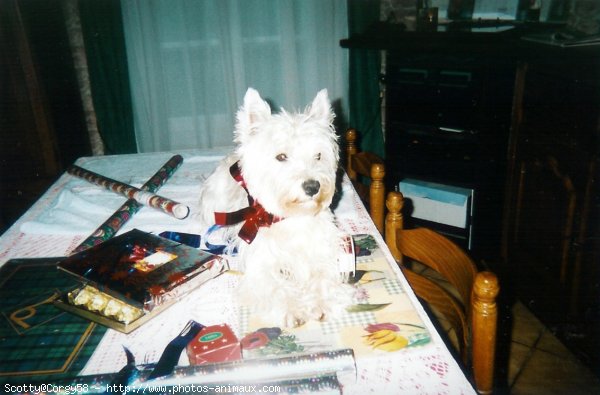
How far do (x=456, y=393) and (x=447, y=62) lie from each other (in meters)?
2.90

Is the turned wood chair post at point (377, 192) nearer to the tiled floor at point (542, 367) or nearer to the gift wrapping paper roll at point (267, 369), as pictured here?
the gift wrapping paper roll at point (267, 369)

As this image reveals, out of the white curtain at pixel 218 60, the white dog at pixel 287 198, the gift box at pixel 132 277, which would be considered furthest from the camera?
the white curtain at pixel 218 60

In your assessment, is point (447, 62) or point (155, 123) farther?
point (155, 123)

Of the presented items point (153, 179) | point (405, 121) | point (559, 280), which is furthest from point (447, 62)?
point (153, 179)

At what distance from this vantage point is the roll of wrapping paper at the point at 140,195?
74.2 inches

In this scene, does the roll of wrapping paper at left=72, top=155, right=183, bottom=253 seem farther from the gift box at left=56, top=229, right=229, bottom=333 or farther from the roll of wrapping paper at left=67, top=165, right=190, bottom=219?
the gift box at left=56, top=229, right=229, bottom=333

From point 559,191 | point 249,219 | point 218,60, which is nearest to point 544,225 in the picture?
point 559,191

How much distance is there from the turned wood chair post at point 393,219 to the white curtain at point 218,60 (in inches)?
109

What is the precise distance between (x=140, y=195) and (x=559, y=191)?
2.42 metres

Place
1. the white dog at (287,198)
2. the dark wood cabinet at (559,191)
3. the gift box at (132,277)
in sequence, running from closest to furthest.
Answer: the gift box at (132,277), the white dog at (287,198), the dark wood cabinet at (559,191)

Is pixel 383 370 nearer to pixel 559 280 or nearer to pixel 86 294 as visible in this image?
pixel 86 294

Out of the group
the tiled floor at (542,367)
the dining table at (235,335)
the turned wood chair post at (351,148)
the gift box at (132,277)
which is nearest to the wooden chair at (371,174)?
the turned wood chair post at (351,148)

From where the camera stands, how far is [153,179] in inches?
89.4

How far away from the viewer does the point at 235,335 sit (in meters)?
1.09
